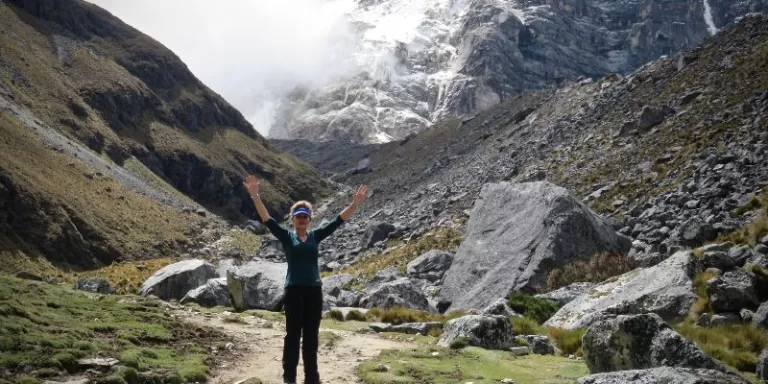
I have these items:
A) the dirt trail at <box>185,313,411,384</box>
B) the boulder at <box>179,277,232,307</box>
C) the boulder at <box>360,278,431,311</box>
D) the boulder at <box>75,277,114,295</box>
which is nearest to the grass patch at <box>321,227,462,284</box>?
the boulder at <box>360,278,431,311</box>

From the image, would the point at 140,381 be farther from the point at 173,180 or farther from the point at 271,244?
the point at 173,180

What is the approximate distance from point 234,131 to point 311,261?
150778 mm

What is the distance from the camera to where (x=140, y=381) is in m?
10.2

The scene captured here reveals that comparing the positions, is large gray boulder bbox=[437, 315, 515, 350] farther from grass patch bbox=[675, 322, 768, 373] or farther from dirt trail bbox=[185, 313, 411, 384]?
grass patch bbox=[675, 322, 768, 373]

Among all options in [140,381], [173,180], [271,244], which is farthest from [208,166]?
[140,381]

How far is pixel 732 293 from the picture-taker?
12.9m

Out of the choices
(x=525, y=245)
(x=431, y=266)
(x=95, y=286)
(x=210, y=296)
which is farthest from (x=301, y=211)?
(x=431, y=266)

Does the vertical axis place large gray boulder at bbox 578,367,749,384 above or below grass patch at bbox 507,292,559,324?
below

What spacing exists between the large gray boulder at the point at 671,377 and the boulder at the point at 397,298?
55.3ft

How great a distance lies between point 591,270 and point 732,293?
10388 mm

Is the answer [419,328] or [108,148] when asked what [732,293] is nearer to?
[419,328]

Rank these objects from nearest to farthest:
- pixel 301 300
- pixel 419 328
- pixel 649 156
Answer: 1. pixel 301 300
2. pixel 419 328
3. pixel 649 156

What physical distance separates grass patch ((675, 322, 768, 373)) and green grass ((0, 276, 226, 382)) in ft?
→ 31.5

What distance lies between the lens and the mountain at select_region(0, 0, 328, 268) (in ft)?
204
